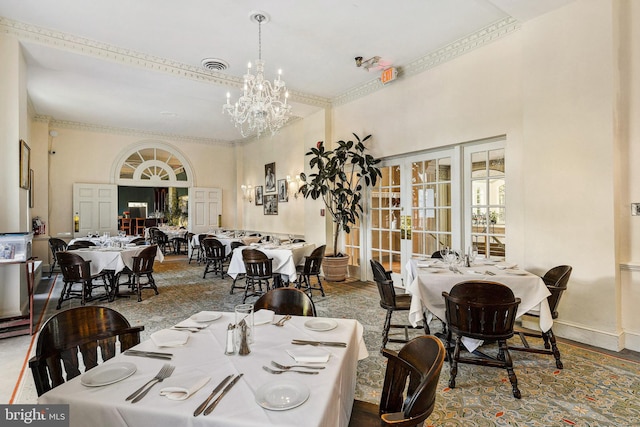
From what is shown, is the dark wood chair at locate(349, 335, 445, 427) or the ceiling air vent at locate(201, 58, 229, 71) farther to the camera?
the ceiling air vent at locate(201, 58, 229, 71)

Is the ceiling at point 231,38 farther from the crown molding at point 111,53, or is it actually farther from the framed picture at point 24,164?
the framed picture at point 24,164

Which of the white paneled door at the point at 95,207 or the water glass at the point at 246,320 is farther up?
the white paneled door at the point at 95,207

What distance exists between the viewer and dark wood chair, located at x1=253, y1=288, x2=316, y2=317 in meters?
2.36

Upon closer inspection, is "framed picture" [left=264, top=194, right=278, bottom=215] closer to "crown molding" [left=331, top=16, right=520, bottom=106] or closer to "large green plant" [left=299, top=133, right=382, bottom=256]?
"large green plant" [left=299, top=133, right=382, bottom=256]

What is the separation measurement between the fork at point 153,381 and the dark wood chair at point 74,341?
1.74 feet

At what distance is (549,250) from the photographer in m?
3.90

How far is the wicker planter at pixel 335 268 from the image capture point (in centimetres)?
675

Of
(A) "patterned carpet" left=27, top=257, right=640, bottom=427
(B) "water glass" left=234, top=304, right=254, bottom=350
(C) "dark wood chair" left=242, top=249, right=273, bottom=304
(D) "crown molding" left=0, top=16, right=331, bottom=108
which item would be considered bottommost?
(A) "patterned carpet" left=27, top=257, right=640, bottom=427

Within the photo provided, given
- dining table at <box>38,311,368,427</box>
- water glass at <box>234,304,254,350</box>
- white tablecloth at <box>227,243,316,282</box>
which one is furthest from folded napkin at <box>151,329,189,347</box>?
white tablecloth at <box>227,243,316,282</box>

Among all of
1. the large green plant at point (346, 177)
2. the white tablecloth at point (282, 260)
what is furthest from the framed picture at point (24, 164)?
the large green plant at point (346, 177)

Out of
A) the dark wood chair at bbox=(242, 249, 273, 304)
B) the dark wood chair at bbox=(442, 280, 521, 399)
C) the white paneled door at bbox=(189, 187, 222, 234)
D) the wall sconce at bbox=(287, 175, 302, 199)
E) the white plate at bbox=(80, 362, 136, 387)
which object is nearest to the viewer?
the white plate at bbox=(80, 362, 136, 387)

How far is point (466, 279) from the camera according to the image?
129 inches

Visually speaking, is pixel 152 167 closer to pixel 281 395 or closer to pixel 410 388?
pixel 281 395

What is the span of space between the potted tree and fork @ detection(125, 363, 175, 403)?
520cm
